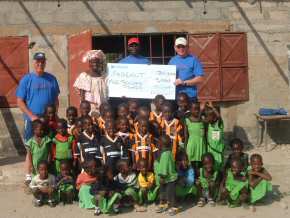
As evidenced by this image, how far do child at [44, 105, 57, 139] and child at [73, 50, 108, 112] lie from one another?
0.44m

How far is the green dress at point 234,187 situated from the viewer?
18.3ft

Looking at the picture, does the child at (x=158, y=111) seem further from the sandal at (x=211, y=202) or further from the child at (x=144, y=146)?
the sandal at (x=211, y=202)

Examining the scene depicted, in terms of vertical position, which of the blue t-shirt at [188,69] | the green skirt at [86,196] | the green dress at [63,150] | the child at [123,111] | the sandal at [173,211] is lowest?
the sandal at [173,211]

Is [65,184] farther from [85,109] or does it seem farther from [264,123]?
[264,123]

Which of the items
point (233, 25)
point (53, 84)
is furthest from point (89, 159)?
point (233, 25)

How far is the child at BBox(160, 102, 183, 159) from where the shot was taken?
5801 millimetres

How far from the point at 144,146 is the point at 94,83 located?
3.55ft

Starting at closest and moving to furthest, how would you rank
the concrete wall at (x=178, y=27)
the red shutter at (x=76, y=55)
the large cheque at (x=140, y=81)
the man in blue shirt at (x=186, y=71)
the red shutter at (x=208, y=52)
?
1. the man in blue shirt at (x=186, y=71)
2. the large cheque at (x=140, y=81)
3. the red shutter at (x=76, y=55)
4. the concrete wall at (x=178, y=27)
5. the red shutter at (x=208, y=52)

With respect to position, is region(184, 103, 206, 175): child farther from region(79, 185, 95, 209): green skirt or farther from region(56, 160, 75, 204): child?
region(56, 160, 75, 204): child

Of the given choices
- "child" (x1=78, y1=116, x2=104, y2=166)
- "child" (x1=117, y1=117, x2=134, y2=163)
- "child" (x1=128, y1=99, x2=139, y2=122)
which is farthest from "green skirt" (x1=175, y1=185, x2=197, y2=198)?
"child" (x1=128, y1=99, x2=139, y2=122)

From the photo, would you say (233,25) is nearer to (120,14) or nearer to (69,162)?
(120,14)

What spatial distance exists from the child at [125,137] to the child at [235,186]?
1.12 m

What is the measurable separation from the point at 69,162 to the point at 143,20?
3643mm

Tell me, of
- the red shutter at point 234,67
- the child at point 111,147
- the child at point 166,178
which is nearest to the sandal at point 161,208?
the child at point 166,178
